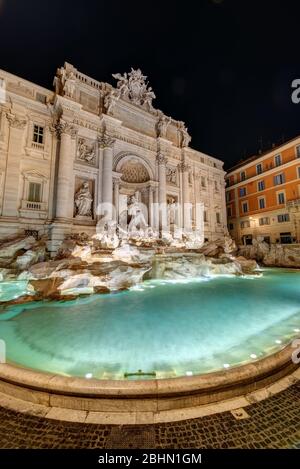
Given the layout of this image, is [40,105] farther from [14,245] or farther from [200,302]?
[200,302]

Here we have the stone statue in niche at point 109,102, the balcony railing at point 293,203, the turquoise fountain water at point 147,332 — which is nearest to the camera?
the turquoise fountain water at point 147,332

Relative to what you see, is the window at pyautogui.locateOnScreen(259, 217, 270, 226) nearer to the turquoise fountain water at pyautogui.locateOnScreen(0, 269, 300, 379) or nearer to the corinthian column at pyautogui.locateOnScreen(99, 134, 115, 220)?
the corinthian column at pyautogui.locateOnScreen(99, 134, 115, 220)

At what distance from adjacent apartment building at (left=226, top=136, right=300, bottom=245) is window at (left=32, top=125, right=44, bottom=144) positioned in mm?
21064

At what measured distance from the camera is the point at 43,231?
1198 cm

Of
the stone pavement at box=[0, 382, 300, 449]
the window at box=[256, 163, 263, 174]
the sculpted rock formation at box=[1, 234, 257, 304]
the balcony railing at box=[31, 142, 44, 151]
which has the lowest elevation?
the stone pavement at box=[0, 382, 300, 449]

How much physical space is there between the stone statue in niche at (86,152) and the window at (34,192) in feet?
10.8

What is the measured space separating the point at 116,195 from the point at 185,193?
290 inches

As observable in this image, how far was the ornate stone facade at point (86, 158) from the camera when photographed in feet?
38.4

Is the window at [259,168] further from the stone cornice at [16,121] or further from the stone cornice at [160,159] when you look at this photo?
the stone cornice at [16,121]

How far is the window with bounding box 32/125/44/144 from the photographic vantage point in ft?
41.3

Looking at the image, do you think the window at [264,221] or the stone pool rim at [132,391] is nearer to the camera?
the stone pool rim at [132,391]

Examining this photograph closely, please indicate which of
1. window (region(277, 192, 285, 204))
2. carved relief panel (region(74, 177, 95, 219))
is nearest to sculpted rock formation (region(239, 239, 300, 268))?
window (region(277, 192, 285, 204))

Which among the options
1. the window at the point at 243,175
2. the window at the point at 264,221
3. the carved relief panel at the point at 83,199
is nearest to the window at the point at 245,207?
the window at the point at 264,221
